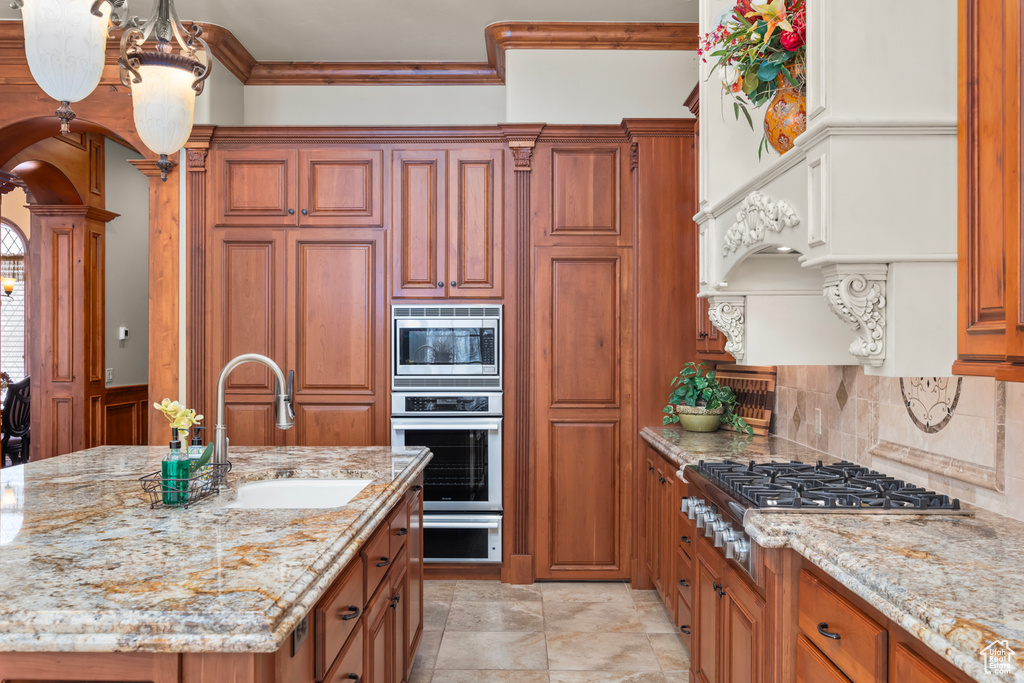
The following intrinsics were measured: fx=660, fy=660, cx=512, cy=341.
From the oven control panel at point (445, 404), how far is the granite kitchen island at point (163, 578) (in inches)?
66.8

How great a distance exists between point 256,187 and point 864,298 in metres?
3.23

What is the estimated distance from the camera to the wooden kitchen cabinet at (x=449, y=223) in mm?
3693

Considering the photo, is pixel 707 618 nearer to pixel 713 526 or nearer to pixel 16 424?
pixel 713 526

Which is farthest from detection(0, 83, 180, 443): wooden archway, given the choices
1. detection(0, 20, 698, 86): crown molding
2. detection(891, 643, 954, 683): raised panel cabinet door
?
detection(891, 643, 954, 683): raised panel cabinet door

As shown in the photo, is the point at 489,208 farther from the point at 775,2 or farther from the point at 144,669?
the point at 144,669

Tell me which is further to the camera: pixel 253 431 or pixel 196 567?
pixel 253 431

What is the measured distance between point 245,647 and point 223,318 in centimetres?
304

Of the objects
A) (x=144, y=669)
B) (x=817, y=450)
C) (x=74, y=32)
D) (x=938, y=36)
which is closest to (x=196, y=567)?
(x=144, y=669)

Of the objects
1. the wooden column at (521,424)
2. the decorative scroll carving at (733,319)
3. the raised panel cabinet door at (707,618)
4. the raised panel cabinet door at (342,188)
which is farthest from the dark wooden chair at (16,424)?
the decorative scroll carving at (733,319)

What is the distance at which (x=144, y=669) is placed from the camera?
1.06m

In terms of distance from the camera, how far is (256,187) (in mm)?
3717

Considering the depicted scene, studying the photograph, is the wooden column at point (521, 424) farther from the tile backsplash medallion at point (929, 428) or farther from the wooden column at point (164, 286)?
the wooden column at point (164, 286)

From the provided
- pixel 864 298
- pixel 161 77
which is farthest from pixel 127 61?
pixel 864 298

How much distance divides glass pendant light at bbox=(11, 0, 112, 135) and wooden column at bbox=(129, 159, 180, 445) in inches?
77.5
